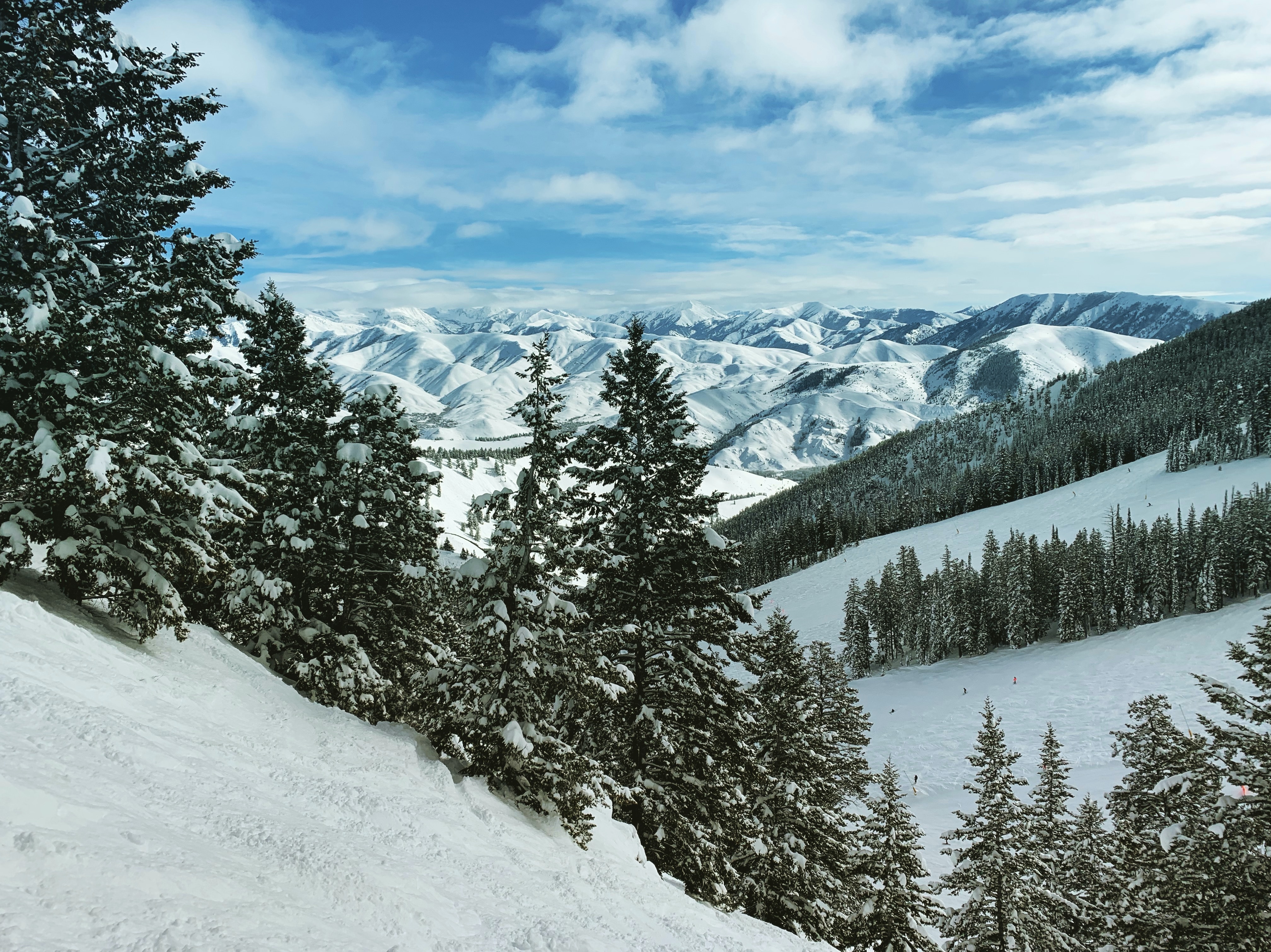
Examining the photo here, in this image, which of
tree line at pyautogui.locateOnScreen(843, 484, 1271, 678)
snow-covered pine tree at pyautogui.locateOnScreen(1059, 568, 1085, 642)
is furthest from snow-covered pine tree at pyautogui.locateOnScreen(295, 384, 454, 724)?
snow-covered pine tree at pyautogui.locateOnScreen(1059, 568, 1085, 642)

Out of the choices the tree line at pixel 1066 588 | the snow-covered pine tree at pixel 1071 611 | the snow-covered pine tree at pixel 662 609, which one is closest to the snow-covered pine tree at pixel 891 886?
the snow-covered pine tree at pixel 662 609

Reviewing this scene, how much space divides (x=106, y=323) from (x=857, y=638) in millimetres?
107951

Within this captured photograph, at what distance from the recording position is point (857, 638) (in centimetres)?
10544

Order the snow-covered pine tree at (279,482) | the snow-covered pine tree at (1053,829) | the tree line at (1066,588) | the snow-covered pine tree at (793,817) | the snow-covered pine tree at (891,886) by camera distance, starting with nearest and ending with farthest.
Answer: the snow-covered pine tree at (279,482) < the snow-covered pine tree at (793,817) < the snow-covered pine tree at (891,886) < the snow-covered pine tree at (1053,829) < the tree line at (1066,588)

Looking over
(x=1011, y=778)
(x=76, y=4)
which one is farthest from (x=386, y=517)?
(x=1011, y=778)

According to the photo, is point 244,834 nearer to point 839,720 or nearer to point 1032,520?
point 839,720

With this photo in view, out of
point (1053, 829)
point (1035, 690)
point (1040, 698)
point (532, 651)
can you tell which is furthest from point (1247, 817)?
point (1035, 690)

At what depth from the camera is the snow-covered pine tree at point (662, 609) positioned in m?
16.2

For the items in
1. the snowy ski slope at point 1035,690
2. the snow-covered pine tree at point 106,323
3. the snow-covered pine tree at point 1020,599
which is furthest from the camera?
the snow-covered pine tree at point 1020,599

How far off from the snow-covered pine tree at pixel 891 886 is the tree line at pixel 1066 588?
8784 cm

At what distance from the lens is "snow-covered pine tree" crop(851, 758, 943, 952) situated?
67.2 ft

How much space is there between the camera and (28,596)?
1260 cm

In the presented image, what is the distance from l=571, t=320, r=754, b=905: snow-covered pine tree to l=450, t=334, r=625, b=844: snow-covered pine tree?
1363 mm

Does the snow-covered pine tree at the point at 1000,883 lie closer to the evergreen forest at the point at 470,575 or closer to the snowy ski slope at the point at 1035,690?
the evergreen forest at the point at 470,575
